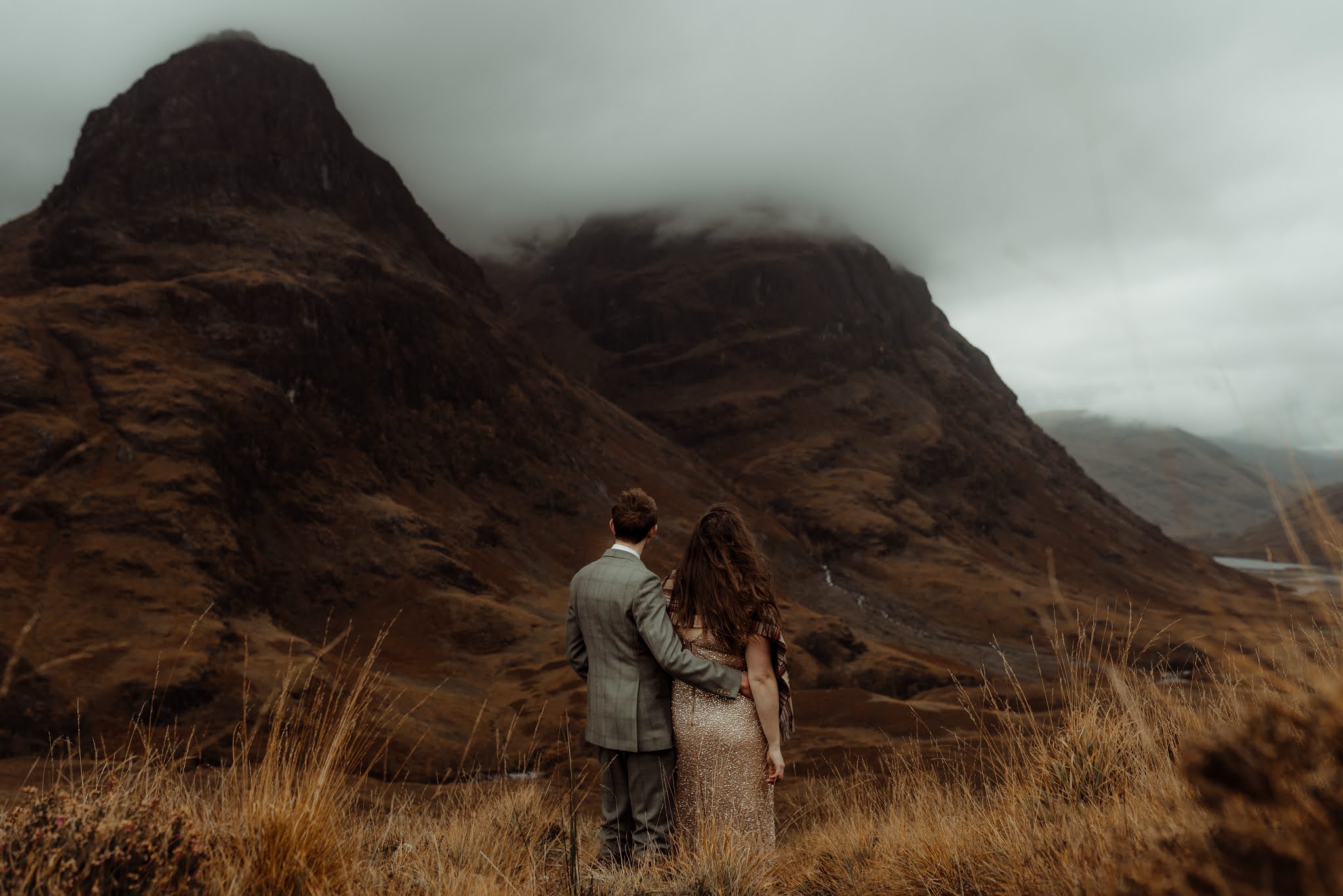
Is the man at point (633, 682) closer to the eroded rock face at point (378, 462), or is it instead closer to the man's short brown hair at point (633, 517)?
the man's short brown hair at point (633, 517)

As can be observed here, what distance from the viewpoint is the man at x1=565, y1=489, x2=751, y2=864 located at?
3.90m

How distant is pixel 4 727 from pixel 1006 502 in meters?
84.4

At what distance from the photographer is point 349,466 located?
4306cm

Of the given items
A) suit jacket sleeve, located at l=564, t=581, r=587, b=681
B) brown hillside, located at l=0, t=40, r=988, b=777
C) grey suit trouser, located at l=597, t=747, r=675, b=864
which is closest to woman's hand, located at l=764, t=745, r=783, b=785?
grey suit trouser, located at l=597, t=747, r=675, b=864

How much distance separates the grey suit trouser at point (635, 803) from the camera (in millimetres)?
3996

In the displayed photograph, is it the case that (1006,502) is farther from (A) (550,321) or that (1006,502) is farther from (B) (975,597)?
(A) (550,321)

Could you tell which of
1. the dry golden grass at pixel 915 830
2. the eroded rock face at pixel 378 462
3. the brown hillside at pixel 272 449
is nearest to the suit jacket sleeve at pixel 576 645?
the dry golden grass at pixel 915 830

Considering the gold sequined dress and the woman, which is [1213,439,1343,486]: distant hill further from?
the gold sequined dress

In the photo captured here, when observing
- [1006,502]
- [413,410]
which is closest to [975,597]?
[1006,502]

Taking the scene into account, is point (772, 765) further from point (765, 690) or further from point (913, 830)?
point (913, 830)

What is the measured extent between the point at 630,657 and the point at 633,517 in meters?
0.69

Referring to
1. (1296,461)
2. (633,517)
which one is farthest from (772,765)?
(1296,461)

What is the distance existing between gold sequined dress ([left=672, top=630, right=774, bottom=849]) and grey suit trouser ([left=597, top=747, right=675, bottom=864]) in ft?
0.25

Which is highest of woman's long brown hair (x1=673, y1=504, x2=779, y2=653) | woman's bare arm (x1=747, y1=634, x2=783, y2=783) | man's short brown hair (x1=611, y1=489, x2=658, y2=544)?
man's short brown hair (x1=611, y1=489, x2=658, y2=544)
